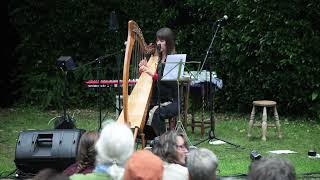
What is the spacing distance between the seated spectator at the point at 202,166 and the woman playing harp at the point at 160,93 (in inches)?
126

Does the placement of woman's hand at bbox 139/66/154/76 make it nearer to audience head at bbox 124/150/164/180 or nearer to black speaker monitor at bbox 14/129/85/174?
black speaker monitor at bbox 14/129/85/174

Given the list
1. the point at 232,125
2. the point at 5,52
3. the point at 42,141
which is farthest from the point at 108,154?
the point at 5,52

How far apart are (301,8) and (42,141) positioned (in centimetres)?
566

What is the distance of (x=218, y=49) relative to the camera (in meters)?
10.6

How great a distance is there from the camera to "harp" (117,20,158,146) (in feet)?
19.4

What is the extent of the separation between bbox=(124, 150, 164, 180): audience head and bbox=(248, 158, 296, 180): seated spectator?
1.52ft

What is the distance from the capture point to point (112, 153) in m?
3.22

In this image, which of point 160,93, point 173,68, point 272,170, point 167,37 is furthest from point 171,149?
point 167,37

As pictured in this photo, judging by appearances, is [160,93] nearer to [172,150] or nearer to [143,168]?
[172,150]

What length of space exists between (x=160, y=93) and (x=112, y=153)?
13.0 feet

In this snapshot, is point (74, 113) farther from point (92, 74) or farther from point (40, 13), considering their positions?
point (40, 13)

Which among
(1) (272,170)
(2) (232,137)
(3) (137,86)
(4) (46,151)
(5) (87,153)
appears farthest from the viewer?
(2) (232,137)

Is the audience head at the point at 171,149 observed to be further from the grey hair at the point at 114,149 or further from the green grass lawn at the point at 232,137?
the green grass lawn at the point at 232,137

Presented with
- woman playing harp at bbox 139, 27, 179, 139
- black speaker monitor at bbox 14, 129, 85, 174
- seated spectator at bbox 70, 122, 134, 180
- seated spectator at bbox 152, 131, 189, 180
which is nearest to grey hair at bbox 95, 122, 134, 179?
seated spectator at bbox 70, 122, 134, 180
